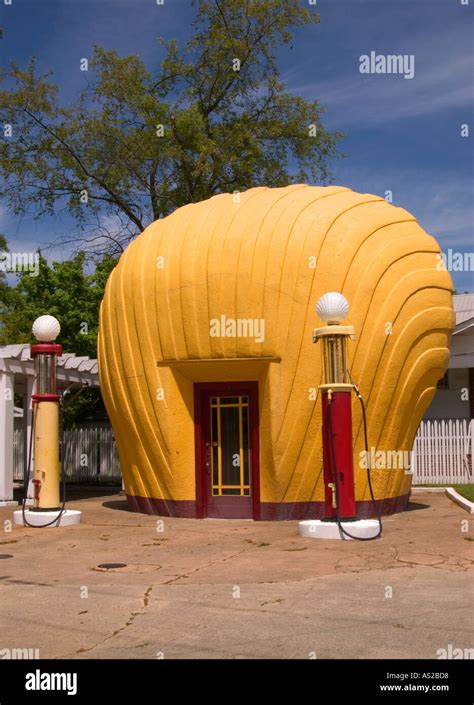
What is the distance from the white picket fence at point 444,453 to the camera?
1892cm

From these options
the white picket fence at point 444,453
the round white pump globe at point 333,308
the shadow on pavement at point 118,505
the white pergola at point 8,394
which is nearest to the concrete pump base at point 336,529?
the round white pump globe at point 333,308

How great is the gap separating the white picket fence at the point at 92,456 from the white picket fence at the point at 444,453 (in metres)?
8.59

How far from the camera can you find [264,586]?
7758 millimetres

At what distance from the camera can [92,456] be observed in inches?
916

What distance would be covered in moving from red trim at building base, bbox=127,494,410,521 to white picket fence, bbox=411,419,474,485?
5.88 meters

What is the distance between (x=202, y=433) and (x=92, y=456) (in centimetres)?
1106

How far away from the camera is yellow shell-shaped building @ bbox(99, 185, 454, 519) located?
1205 centimetres

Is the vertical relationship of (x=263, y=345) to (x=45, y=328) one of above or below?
below

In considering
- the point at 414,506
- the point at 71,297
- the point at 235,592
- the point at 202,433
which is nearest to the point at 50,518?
Result: the point at 202,433

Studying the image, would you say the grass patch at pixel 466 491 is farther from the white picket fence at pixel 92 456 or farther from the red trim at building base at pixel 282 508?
the white picket fence at pixel 92 456

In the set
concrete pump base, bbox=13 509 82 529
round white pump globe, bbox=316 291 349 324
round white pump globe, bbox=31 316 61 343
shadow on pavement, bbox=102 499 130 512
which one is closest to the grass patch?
round white pump globe, bbox=316 291 349 324

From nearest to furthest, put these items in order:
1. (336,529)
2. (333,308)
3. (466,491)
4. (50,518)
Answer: (336,529) < (333,308) < (50,518) < (466,491)

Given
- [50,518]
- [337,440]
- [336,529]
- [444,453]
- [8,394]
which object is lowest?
[50,518]

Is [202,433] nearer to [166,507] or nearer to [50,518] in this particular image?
[166,507]
